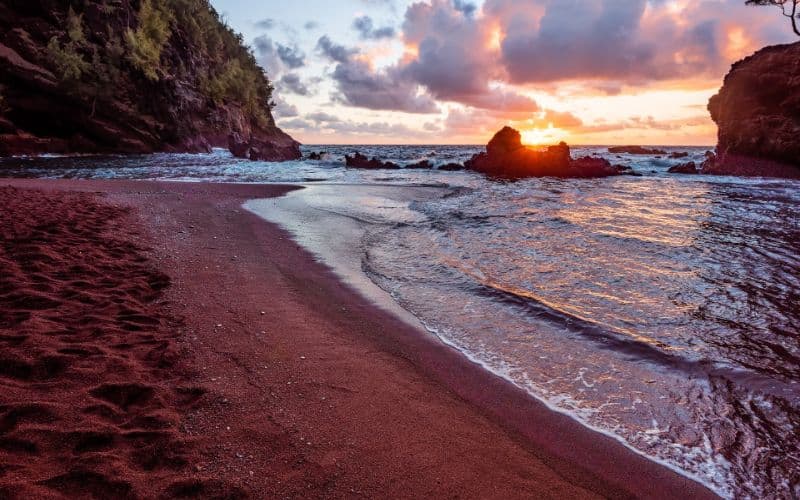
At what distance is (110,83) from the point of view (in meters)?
41.5

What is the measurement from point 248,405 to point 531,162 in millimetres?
30376

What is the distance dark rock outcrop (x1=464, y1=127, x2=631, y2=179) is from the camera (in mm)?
29188

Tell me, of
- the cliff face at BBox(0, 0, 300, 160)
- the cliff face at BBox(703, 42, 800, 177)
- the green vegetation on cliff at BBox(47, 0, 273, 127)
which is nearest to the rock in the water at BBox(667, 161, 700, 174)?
the cliff face at BBox(703, 42, 800, 177)

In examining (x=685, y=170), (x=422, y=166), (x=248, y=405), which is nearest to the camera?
(x=248, y=405)

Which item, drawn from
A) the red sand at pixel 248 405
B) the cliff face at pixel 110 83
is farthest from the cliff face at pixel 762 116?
the cliff face at pixel 110 83

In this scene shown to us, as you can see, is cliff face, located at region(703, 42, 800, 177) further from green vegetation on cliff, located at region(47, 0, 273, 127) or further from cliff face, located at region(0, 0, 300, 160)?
green vegetation on cliff, located at region(47, 0, 273, 127)

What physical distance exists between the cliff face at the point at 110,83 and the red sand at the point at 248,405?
38549 millimetres

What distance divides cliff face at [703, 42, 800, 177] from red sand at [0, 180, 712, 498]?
33938mm

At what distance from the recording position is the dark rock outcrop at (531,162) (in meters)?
29.2

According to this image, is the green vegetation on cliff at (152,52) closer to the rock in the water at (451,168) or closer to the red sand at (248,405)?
the rock in the water at (451,168)

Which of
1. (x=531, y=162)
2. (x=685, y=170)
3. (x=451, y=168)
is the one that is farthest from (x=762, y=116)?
(x=451, y=168)

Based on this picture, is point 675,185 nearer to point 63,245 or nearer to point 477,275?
point 477,275

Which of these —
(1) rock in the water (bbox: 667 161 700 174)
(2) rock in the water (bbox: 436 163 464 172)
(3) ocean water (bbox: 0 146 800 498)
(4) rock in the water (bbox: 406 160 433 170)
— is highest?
(4) rock in the water (bbox: 406 160 433 170)

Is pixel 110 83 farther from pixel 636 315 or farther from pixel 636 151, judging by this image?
pixel 636 151
